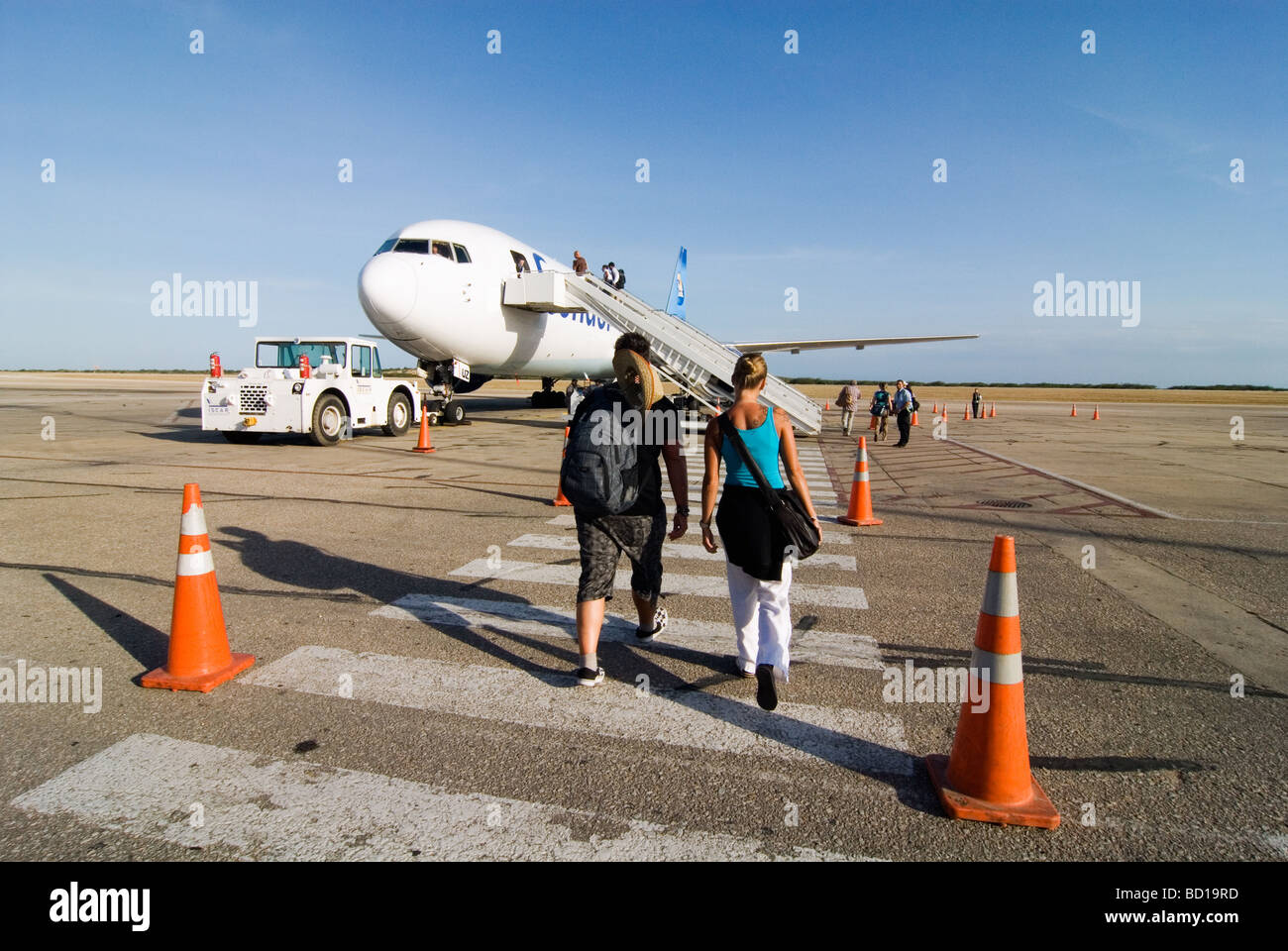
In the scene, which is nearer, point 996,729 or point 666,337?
point 996,729

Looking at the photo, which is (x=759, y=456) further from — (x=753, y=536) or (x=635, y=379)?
(x=635, y=379)

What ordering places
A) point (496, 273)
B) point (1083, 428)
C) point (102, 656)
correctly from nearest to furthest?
point (102, 656), point (496, 273), point (1083, 428)

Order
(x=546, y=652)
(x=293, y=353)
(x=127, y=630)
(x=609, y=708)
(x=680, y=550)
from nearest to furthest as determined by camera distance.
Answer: (x=609, y=708) → (x=546, y=652) → (x=127, y=630) → (x=680, y=550) → (x=293, y=353)

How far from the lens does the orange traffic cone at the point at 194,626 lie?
3902mm

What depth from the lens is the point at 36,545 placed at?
6.82m

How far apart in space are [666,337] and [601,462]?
13.4m

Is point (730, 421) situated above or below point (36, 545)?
above

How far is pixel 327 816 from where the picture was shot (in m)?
2.75

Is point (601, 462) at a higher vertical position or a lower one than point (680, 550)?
higher

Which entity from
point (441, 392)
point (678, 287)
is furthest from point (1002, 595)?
point (678, 287)

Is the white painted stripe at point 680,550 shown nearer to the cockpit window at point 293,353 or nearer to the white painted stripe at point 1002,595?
the white painted stripe at point 1002,595
